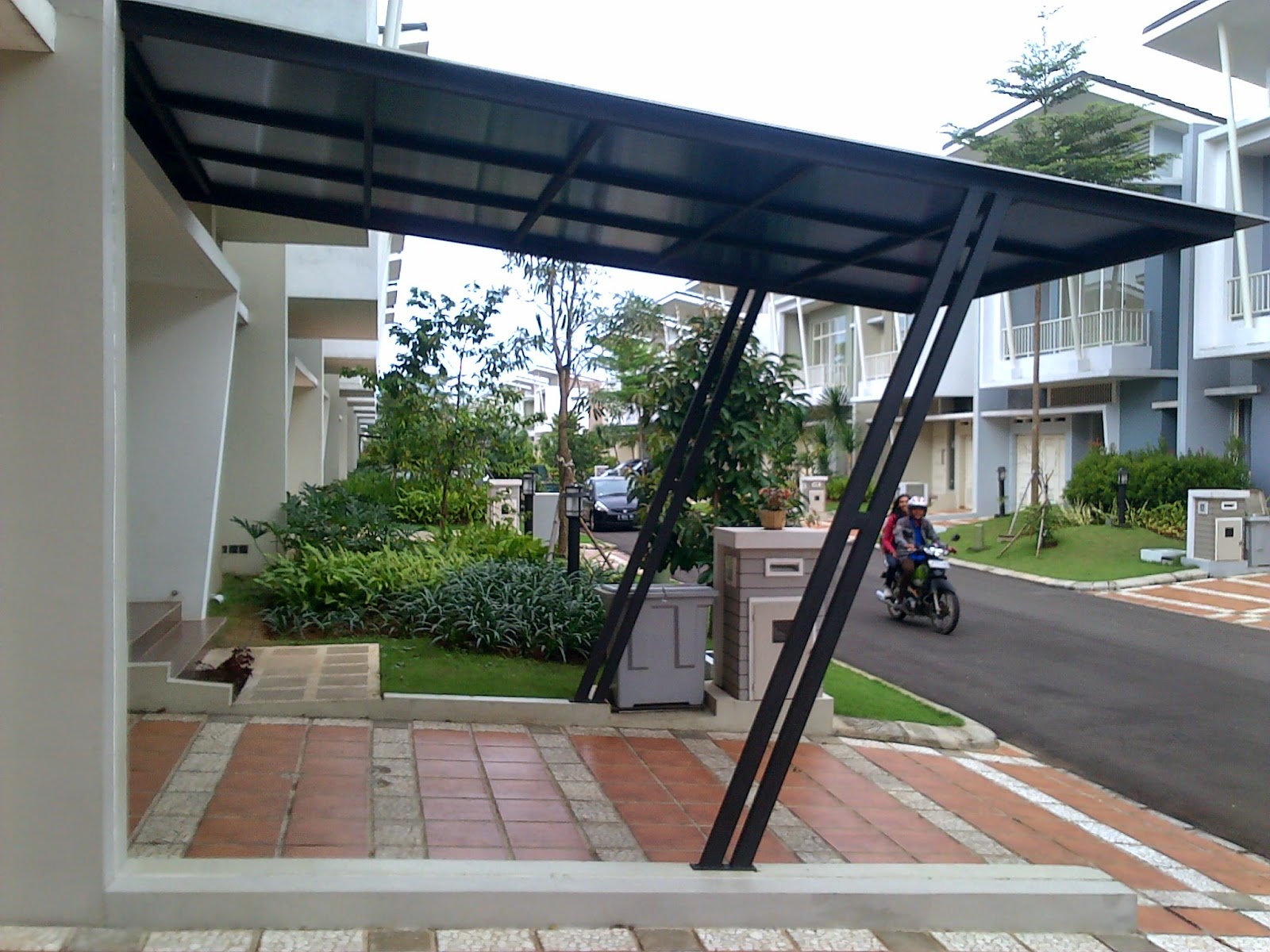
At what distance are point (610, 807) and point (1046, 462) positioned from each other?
2652 cm

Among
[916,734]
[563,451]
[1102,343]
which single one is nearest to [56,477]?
[916,734]

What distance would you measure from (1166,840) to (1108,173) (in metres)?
19.3

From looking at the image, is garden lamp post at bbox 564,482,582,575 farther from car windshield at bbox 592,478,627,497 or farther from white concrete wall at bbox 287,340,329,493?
car windshield at bbox 592,478,627,497

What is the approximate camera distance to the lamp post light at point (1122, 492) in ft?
73.0

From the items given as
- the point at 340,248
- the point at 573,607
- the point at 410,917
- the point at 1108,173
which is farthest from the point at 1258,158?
the point at 410,917

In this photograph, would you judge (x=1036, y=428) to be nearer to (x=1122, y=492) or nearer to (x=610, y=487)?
(x=1122, y=492)

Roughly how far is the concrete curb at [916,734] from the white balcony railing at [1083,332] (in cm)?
1969

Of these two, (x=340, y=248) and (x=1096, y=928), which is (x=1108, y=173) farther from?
(x=1096, y=928)

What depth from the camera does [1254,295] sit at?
22078 millimetres

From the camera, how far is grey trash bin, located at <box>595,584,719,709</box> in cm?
774

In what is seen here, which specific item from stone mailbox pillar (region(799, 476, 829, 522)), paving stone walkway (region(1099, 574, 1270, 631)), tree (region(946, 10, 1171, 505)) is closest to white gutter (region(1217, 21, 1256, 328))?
tree (region(946, 10, 1171, 505))

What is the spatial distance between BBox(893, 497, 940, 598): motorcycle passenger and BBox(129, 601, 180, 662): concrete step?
27.0 ft

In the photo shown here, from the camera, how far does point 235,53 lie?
424cm

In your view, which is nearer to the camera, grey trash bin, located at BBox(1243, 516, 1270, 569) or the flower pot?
the flower pot
